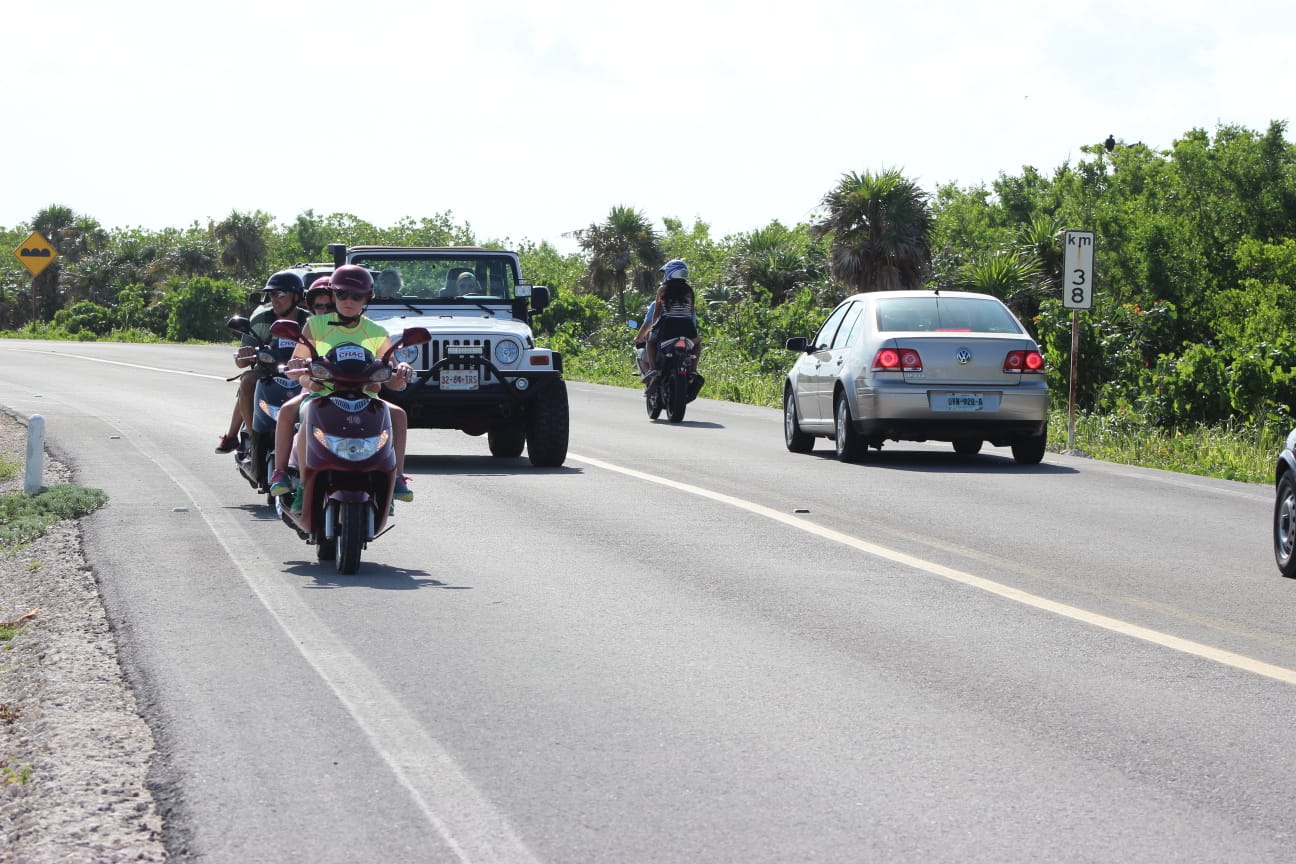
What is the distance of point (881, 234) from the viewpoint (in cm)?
4378

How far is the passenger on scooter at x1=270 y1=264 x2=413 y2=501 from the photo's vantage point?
31.9 ft

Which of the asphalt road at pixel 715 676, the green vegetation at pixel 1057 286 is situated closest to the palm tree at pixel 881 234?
the green vegetation at pixel 1057 286

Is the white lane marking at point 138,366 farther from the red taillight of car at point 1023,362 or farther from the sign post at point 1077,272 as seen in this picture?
the red taillight of car at point 1023,362

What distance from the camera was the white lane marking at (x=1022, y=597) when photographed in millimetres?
7477

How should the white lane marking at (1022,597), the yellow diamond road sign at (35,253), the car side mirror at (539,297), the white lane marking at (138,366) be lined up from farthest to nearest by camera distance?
the yellow diamond road sign at (35,253) → the white lane marking at (138,366) → the car side mirror at (539,297) → the white lane marking at (1022,597)

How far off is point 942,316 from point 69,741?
12.4 meters

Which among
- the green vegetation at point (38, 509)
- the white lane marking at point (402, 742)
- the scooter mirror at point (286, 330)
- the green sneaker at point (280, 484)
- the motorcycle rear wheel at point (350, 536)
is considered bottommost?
the green vegetation at point (38, 509)

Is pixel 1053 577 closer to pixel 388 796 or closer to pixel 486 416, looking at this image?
pixel 388 796

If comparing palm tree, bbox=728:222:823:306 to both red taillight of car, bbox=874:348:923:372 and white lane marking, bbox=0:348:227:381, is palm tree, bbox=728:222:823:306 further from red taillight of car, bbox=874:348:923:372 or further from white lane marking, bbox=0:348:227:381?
red taillight of car, bbox=874:348:923:372

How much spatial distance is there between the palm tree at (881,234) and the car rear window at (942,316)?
86.0 ft

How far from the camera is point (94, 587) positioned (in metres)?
9.18

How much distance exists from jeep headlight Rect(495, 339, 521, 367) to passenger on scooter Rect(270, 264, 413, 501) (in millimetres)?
5777

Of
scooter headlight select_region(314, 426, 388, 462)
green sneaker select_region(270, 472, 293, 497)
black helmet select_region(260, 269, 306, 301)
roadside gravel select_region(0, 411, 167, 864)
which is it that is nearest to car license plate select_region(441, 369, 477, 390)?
black helmet select_region(260, 269, 306, 301)

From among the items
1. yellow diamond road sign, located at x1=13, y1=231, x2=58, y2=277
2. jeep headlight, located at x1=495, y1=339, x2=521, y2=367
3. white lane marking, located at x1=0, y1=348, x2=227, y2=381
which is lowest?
white lane marking, located at x1=0, y1=348, x2=227, y2=381
